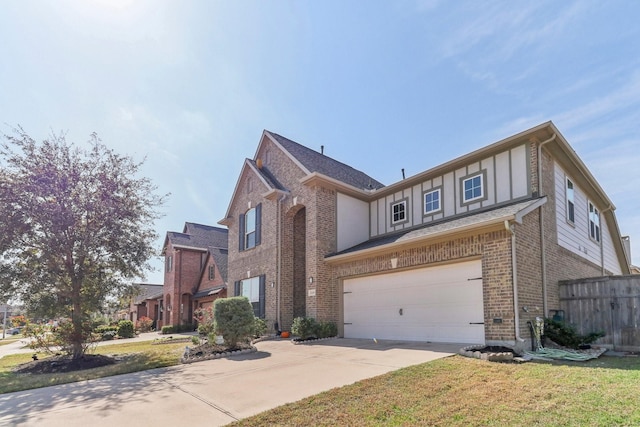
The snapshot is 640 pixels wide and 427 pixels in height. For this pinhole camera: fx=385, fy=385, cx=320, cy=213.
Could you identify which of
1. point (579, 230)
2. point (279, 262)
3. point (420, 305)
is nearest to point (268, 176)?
point (279, 262)

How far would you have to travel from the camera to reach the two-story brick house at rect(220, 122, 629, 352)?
9.89 meters

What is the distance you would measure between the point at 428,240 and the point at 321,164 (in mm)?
7606

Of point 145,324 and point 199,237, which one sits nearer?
point 199,237

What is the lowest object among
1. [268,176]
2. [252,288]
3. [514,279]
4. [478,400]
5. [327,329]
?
[327,329]

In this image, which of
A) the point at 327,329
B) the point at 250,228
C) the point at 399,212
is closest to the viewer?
the point at 327,329

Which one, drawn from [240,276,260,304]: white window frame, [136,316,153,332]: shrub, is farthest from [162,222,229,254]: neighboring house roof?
[240,276,260,304]: white window frame

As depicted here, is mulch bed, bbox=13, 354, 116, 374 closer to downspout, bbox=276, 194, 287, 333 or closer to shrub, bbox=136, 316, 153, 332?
A: downspout, bbox=276, 194, 287, 333

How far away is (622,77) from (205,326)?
14.0 meters

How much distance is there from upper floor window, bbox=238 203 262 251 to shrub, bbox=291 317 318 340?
220 inches

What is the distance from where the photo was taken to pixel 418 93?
14.1m

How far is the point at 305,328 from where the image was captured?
511 inches

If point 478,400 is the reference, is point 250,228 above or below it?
above

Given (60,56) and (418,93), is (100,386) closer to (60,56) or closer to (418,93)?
(60,56)

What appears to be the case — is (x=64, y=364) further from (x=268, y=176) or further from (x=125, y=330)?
(x=125, y=330)
